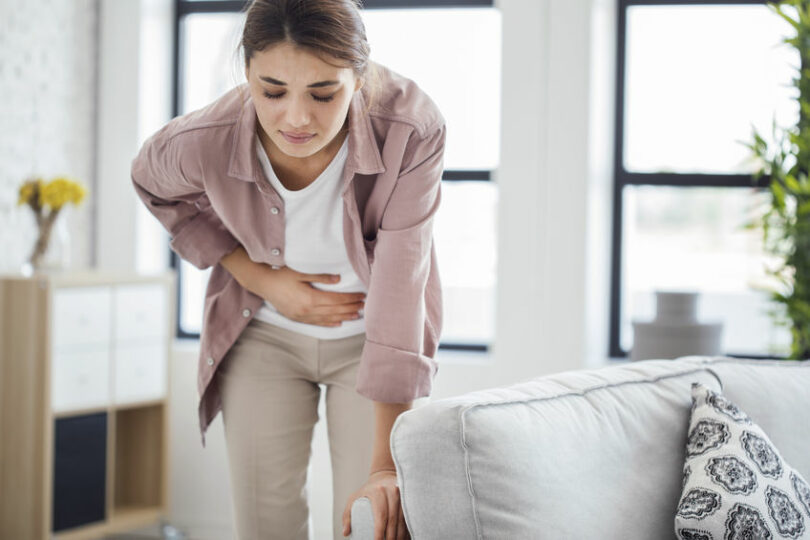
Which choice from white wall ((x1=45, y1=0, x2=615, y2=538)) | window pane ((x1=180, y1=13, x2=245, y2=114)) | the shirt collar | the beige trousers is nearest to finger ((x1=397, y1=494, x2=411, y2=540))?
the beige trousers

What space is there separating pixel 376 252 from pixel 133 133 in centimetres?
264

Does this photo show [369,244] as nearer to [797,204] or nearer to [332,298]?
[332,298]

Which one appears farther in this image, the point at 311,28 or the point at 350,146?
the point at 350,146

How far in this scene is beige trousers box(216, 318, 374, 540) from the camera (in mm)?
1721

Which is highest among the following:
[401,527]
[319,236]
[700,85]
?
[700,85]

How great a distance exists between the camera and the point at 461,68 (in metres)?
3.85

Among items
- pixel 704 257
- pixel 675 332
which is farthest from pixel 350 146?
pixel 704 257

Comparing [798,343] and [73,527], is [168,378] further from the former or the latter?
[798,343]

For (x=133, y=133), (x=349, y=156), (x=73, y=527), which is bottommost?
(x=73, y=527)

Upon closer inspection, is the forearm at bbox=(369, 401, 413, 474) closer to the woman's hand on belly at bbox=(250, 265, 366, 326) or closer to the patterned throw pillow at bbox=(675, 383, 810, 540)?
the woman's hand on belly at bbox=(250, 265, 366, 326)

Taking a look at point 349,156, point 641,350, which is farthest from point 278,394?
point 641,350

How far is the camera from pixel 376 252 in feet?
5.06

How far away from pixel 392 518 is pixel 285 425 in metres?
0.43

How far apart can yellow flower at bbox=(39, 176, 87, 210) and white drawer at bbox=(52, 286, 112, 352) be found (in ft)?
1.13
